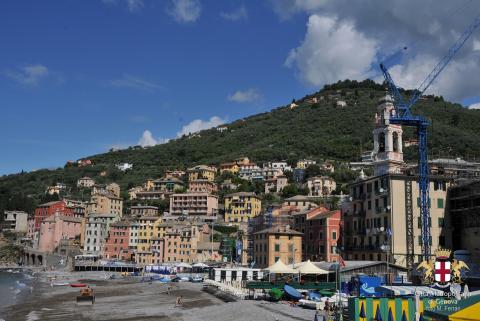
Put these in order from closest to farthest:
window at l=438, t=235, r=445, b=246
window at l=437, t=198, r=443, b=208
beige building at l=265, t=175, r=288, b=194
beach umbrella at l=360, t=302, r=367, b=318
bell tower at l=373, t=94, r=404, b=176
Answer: beach umbrella at l=360, t=302, r=367, b=318
window at l=438, t=235, r=445, b=246
window at l=437, t=198, r=443, b=208
bell tower at l=373, t=94, r=404, b=176
beige building at l=265, t=175, r=288, b=194

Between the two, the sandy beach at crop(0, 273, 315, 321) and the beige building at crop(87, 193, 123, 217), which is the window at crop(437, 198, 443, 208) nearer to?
the sandy beach at crop(0, 273, 315, 321)

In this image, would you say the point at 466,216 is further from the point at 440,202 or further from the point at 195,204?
the point at 195,204

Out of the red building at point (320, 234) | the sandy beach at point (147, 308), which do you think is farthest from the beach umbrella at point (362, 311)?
the red building at point (320, 234)

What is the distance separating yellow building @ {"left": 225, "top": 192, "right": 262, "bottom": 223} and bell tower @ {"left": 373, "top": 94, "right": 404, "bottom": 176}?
264 ft

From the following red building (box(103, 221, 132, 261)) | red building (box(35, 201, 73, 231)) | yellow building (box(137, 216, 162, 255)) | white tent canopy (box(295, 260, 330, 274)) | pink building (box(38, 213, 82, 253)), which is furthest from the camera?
red building (box(35, 201, 73, 231))

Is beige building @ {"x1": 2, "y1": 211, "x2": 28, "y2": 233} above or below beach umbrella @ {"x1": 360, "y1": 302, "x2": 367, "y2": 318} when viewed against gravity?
above

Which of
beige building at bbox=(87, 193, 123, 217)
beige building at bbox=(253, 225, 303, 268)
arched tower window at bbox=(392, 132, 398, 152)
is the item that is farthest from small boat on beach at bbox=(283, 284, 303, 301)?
beige building at bbox=(87, 193, 123, 217)

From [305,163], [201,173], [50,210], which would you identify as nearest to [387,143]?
[305,163]

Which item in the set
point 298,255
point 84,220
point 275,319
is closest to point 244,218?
point 84,220

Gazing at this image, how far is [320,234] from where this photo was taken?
8569 centimetres

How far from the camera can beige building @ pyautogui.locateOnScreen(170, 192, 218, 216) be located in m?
164

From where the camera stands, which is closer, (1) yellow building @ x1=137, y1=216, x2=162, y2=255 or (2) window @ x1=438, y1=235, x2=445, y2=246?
A: (2) window @ x1=438, y1=235, x2=445, y2=246

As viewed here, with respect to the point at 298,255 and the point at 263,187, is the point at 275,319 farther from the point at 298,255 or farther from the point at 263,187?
the point at 263,187

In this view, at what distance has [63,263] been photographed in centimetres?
14662
